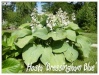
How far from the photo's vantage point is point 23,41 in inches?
149

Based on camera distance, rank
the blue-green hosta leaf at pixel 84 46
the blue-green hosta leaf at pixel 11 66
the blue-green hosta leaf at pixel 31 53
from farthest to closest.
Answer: the blue-green hosta leaf at pixel 84 46 → the blue-green hosta leaf at pixel 31 53 → the blue-green hosta leaf at pixel 11 66

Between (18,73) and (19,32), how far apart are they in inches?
41.5

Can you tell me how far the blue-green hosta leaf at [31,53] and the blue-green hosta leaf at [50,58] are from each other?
89 millimetres

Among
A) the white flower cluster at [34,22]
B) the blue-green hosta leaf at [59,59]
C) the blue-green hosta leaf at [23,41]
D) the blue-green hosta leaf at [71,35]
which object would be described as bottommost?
the blue-green hosta leaf at [59,59]

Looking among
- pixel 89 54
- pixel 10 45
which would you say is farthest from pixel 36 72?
pixel 89 54

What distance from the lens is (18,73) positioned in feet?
10.3

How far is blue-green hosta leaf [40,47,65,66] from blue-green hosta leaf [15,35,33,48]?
35 centimetres

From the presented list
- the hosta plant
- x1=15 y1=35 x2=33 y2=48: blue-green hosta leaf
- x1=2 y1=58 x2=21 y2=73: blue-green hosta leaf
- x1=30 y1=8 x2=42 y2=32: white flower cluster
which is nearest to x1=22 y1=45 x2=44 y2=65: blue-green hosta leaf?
the hosta plant

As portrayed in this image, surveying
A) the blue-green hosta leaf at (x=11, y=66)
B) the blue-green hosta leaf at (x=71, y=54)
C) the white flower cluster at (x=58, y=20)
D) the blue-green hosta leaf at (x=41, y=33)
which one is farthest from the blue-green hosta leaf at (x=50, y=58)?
the blue-green hosta leaf at (x=11, y=66)

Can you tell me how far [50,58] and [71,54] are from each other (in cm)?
42

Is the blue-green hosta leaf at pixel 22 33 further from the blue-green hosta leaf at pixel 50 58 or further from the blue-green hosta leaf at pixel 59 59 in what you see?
the blue-green hosta leaf at pixel 59 59

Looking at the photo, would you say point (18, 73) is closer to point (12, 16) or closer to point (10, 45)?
point (10, 45)

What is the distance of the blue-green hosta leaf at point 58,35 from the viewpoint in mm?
3710

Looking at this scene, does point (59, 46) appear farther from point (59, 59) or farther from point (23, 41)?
point (23, 41)
